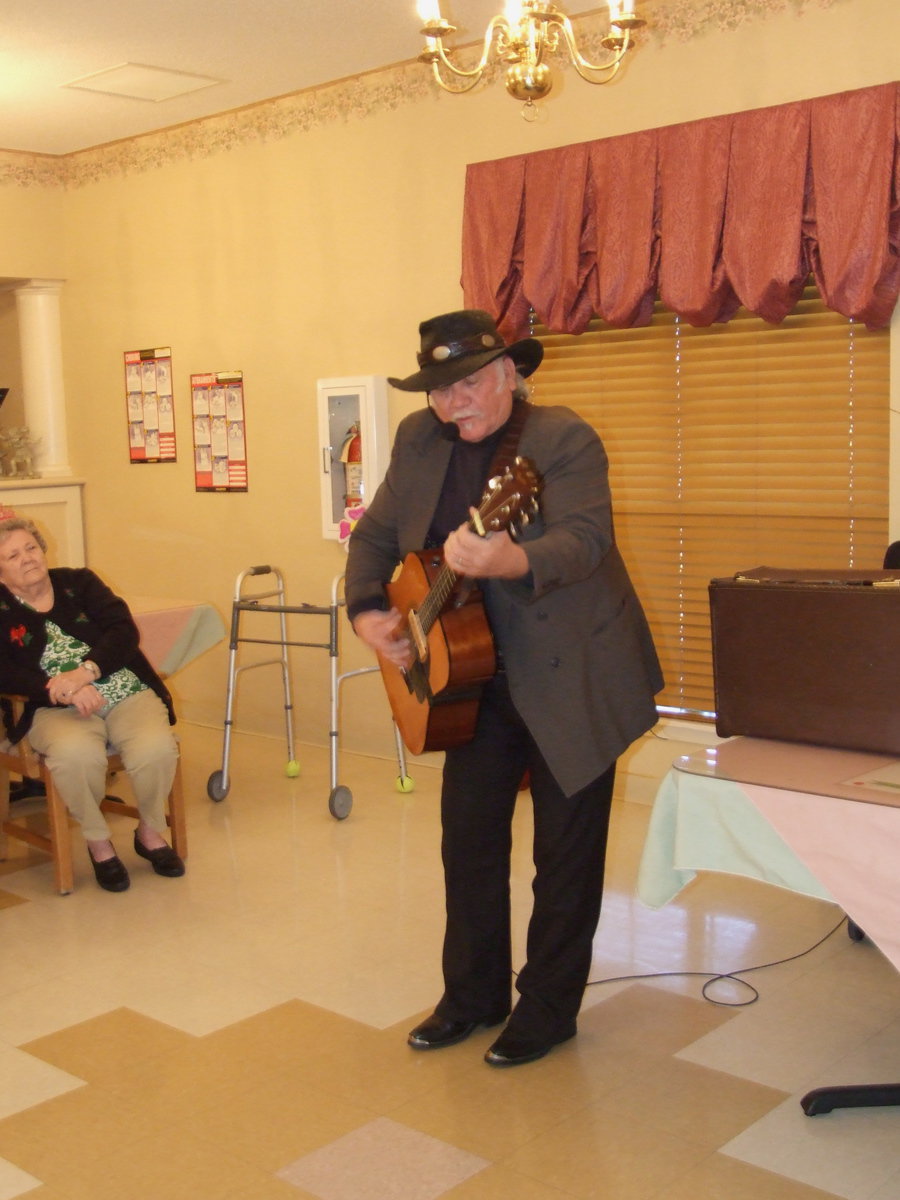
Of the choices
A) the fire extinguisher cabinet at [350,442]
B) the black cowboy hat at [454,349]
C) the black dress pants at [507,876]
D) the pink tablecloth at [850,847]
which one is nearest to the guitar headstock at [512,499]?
the black cowboy hat at [454,349]

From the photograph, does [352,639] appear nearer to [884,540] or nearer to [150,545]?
[150,545]

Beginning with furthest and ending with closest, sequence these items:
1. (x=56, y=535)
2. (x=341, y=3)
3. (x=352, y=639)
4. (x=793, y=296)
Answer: (x=56, y=535)
(x=352, y=639)
(x=341, y=3)
(x=793, y=296)

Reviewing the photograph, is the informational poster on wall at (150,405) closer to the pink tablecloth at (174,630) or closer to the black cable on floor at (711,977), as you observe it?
the pink tablecloth at (174,630)

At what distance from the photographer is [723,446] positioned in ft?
14.1

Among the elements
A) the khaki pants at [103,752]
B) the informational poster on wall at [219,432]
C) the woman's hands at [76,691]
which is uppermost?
the informational poster on wall at [219,432]

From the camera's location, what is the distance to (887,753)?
6.54 ft

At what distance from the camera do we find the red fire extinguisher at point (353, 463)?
524cm

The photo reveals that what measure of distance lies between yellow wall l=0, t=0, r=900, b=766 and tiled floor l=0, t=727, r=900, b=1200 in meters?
1.92

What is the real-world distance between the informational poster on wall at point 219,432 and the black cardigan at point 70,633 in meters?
1.76

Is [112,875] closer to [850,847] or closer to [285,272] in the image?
[850,847]

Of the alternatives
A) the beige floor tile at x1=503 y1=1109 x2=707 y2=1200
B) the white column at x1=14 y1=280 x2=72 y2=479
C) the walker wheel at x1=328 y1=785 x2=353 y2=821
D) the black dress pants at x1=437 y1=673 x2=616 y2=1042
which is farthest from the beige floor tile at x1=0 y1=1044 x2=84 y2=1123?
the white column at x1=14 y1=280 x2=72 y2=479

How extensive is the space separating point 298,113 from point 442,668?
3.65 meters

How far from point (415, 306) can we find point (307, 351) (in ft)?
2.04

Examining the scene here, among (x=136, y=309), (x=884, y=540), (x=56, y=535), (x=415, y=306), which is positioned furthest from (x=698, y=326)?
(x=56, y=535)
